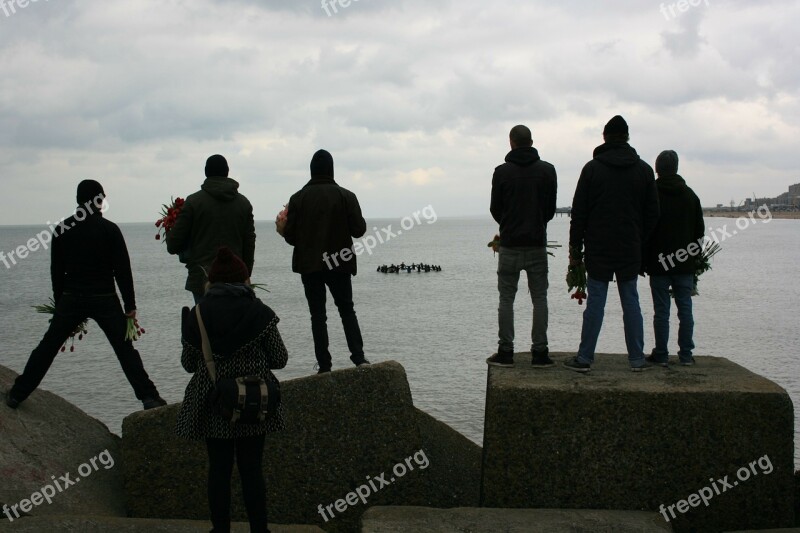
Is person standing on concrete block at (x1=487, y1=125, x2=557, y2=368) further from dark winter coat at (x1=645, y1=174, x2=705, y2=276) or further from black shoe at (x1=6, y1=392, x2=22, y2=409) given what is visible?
black shoe at (x1=6, y1=392, x2=22, y2=409)

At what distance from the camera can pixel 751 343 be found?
27.5 metres

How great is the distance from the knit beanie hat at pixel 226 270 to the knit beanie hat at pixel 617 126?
139 inches

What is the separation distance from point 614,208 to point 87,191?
4405 mm

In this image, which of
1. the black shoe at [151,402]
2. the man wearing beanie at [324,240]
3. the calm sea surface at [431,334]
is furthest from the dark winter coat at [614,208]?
the calm sea surface at [431,334]

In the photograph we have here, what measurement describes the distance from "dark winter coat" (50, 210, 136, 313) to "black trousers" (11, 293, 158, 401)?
10 cm

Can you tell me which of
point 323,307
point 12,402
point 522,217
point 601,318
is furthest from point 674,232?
point 12,402

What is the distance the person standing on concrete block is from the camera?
6.79m

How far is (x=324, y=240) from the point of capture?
7172 mm

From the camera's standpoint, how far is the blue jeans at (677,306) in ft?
23.7

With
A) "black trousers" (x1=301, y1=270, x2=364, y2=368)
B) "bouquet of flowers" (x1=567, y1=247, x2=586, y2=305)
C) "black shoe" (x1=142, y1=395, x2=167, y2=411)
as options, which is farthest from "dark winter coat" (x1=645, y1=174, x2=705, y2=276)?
"black shoe" (x1=142, y1=395, x2=167, y2=411)

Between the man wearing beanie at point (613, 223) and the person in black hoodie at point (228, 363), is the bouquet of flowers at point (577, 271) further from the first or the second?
the person in black hoodie at point (228, 363)

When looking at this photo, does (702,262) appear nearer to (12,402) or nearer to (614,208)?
(614,208)

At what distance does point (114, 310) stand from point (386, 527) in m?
3.16

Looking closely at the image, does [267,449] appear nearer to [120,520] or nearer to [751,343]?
[120,520]
